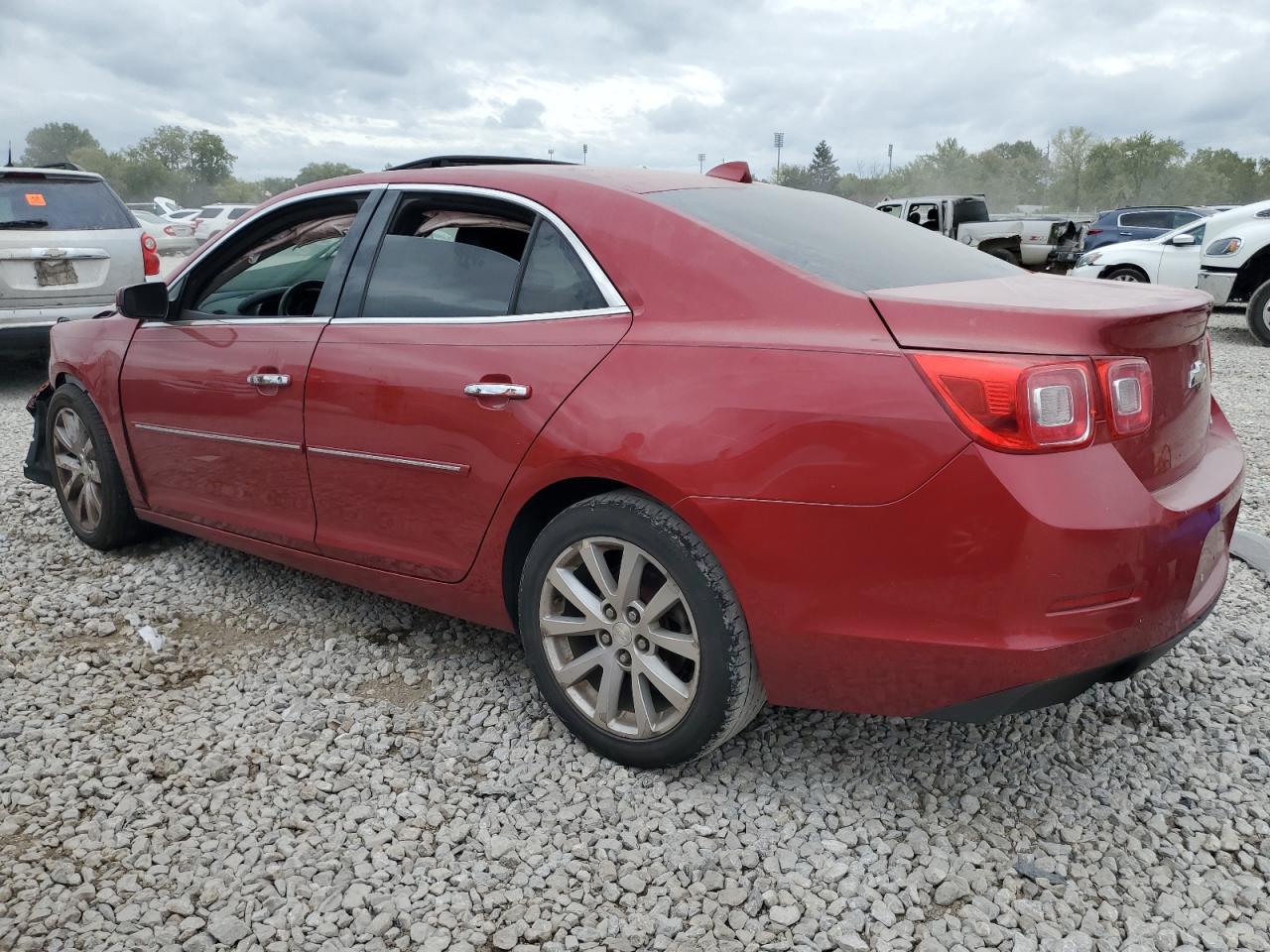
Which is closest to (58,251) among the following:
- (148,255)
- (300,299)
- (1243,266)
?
(148,255)

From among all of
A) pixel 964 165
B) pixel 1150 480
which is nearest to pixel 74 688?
pixel 1150 480

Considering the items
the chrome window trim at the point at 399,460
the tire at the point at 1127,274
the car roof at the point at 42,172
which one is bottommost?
the tire at the point at 1127,274

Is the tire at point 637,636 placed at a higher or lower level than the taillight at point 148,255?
lower

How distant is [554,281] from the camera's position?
2.80 metres

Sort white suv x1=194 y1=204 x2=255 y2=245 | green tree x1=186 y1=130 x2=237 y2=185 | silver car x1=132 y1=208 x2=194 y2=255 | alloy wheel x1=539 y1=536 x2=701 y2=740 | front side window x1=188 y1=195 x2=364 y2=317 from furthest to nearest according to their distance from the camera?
green tree x1=186 y1=130 x2=237 y2=185 → white suv x1=194 y1=204 x2=255 y2=245 → silver car x1=132 y1=208 x2=194 y2=255 → front side window x1=188 y1=195 x2=364 y2=317 → alloy wheel x1=539 y1=536 x2=701 y2=740

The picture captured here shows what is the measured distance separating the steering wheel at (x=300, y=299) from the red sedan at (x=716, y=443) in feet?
0.08

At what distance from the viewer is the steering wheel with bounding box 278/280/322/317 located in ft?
11.4

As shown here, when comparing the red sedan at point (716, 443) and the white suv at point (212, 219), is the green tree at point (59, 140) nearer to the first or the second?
the white suv at point (212, 219)

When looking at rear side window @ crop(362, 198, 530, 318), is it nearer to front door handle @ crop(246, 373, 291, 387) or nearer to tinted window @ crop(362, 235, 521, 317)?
tinted window @ crop(362, 235, 521, 317)

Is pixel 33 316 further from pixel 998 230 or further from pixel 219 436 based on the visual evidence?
pixel 998 230

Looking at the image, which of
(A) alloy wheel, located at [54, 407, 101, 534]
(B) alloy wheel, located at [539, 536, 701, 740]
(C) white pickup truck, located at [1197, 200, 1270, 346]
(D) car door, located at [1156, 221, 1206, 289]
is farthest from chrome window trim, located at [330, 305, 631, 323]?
(D) car door, located at [1156, 221, 1206, 289]

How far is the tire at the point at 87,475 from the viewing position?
14.0 ft

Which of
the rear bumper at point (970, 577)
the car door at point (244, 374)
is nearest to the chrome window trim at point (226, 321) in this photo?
the car door at point (244, 374)

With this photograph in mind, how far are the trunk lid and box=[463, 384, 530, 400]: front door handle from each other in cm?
93
